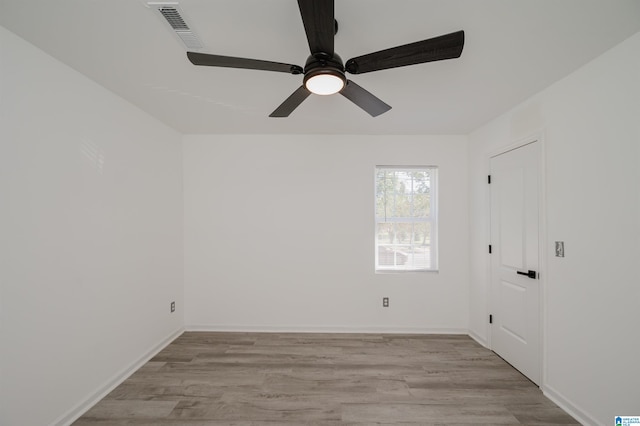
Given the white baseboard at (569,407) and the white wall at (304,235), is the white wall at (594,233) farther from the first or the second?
the white wall at (304,235)

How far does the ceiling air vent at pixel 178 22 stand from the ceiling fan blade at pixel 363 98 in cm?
94

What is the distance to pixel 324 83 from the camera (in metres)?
1.45

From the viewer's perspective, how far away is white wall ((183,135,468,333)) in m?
3.41

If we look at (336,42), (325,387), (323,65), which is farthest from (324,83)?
(325,387)

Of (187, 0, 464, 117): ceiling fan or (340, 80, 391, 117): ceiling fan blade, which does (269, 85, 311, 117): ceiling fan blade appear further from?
(340, 80, 391, 117): ceiling fan blade

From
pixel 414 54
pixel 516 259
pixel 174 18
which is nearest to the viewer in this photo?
pixel 414 54

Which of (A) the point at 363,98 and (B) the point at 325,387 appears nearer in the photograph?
(A) the point at 363,98

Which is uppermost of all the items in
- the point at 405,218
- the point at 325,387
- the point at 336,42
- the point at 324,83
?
the point at 336,42

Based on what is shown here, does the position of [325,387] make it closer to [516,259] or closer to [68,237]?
[516,259]

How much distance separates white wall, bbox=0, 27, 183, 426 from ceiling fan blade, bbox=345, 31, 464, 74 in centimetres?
203

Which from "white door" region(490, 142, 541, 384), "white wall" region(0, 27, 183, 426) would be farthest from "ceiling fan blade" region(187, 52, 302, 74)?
"white door" region(490, 142, 541, 384)

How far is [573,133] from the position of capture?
1.97 metres

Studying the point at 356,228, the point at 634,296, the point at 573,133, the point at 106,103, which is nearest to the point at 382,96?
the point at 573,133

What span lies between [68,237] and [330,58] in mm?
2204
